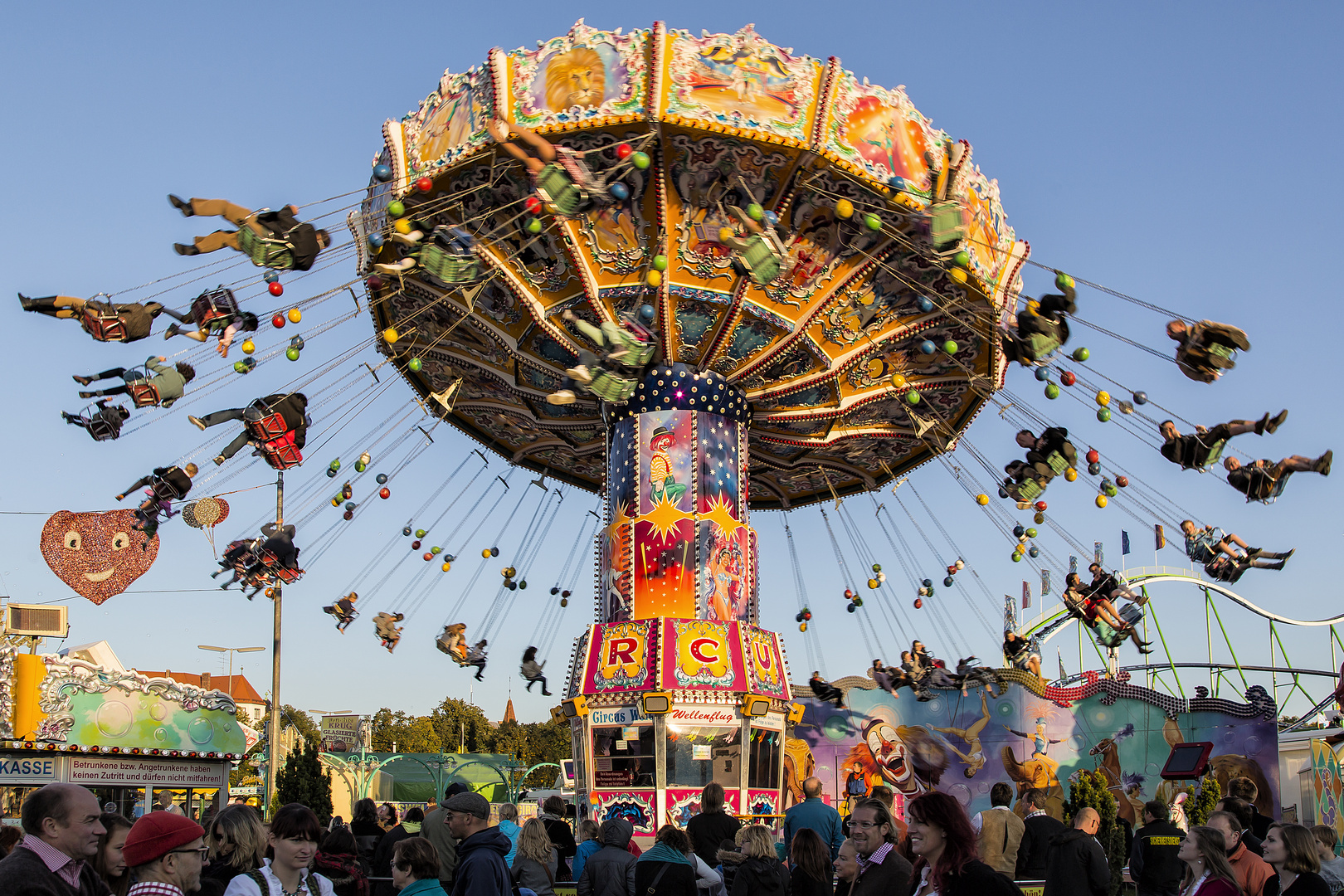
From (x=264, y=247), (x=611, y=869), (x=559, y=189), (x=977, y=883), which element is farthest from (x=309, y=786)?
(x=977, y=883)

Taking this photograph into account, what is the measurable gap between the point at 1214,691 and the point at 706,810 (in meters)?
33.7

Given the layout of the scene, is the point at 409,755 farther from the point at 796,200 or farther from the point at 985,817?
the point at 985,817

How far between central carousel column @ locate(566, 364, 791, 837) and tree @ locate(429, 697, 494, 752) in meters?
52.5

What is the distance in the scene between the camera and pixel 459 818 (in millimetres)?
6055

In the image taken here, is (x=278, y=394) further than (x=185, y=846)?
Yes

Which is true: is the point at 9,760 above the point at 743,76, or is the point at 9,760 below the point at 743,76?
below

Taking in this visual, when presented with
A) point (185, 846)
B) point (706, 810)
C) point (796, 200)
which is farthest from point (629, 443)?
point (185, 846)

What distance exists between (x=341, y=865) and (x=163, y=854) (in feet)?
7.77

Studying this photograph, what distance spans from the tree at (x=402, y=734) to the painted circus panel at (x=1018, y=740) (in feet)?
142

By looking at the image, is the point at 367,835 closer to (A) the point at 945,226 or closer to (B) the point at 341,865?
(B) the point at 341,865

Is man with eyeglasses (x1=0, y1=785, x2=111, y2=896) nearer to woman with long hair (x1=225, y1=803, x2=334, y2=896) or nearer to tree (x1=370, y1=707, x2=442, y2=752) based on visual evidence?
woman with long hair (x1=225, y1=803, x2=334, y2=896)

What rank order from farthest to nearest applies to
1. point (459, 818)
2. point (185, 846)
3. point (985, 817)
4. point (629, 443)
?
point (629, 443), point (985, 817), point (459, 818), point (185, 846)

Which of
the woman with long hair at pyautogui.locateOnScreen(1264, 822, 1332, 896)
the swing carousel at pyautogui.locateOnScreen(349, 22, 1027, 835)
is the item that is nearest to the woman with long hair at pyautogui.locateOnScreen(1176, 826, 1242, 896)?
the woman with long hair at pyautogui.locateOnScreen(1264, 822, 1332, 896)

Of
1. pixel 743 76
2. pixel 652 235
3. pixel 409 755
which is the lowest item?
pixel 409 755
